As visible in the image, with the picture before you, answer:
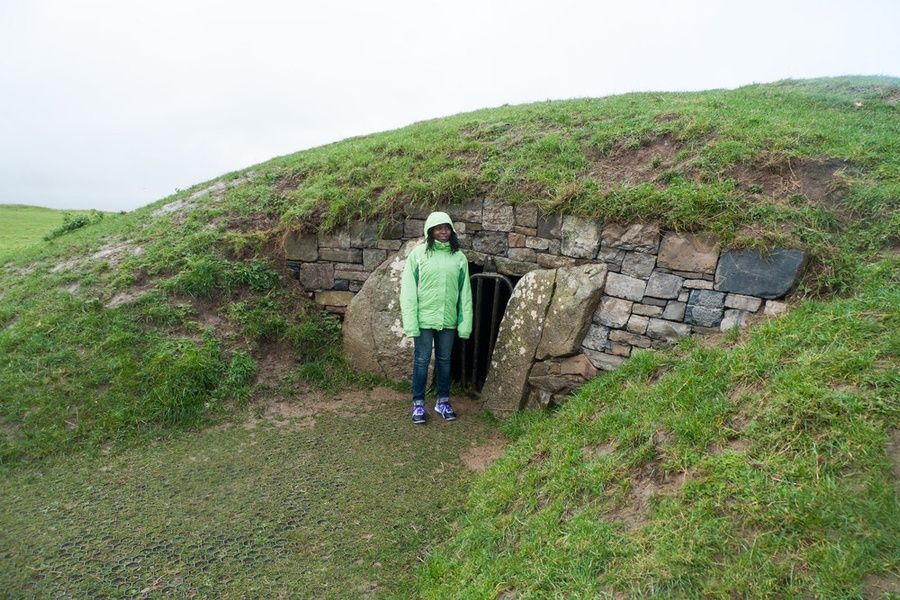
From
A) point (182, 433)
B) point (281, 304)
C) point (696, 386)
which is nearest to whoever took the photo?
point (696, 386)

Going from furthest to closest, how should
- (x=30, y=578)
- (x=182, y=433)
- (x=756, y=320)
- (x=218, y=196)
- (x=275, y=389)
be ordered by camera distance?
1. (x=218, y=196)
2. (x=275, y=389)
3. (x=182, y=433)
4. (x=756, y=320)
5. (x=30, y=578)

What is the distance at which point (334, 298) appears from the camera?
713cm

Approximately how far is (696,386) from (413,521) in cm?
236

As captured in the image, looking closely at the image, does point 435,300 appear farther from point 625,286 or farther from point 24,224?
point 24,224

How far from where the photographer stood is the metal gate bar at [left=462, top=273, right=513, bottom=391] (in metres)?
6.23

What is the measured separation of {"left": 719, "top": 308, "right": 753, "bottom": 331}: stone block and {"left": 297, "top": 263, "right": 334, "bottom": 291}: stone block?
4657 mm

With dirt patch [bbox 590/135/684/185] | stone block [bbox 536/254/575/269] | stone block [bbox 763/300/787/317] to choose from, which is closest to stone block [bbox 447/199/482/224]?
stone block [bbox 536/254/575/269]

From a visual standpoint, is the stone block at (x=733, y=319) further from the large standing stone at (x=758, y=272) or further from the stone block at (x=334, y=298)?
the stone block at (x=334, y=298)

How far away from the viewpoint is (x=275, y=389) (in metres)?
6.18

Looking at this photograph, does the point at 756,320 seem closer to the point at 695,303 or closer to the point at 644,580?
the point at 695,303

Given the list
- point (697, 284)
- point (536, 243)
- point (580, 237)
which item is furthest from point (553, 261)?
point (697, 284)

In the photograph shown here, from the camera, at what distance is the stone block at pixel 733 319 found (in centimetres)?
480

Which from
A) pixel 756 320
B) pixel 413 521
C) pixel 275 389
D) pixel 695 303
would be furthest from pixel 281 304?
pixel 756 320

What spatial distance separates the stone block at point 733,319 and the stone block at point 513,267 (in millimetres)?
1974
